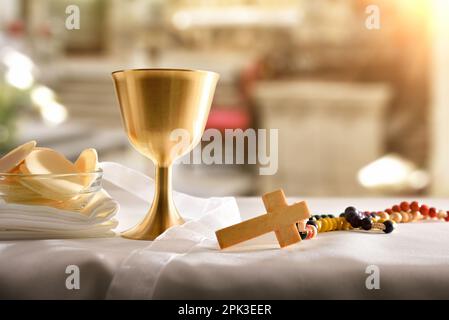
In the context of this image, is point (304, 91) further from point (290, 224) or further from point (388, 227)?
point (290, 224)

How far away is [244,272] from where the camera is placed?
0.53m

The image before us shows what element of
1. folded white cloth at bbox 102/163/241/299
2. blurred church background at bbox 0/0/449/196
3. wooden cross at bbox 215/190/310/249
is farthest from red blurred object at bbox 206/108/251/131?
wooden cross at bbox 215/190/310/249

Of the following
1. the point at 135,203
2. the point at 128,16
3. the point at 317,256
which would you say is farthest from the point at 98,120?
the point at 317,256

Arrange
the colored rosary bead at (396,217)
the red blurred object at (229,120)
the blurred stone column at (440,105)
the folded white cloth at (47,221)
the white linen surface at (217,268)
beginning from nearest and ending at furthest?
the white linen surface at (217,268)
the folded white cloth at (47,221)
the colored rosary bead at (396,217)
the blurred stone column at (440,105)
the red blurred object at (229,120)

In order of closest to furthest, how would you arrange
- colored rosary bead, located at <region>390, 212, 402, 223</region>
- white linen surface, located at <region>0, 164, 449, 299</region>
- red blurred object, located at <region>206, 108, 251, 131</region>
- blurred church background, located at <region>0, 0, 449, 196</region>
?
white linen surface, located at <region>0, 164, 449, 299</region> → colored rosary bead, located at <region>390, 212, 402, 223</region> → blurred church background, located at <region>0, 0, 449, 196</region> → red blurred object, located at <region>206, 108, 251, 131</region>

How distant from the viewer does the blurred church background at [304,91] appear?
509 centimetres

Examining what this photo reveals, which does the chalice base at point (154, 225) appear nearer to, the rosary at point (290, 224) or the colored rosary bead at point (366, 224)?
the rosary at point (290, 224)

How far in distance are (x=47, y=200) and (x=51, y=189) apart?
3 cm

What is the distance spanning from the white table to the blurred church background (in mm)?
3757

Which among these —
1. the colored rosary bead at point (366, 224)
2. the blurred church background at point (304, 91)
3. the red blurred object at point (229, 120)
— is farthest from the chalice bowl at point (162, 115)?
the red blurred object at point (229, 120)

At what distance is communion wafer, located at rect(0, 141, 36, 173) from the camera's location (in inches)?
26.5

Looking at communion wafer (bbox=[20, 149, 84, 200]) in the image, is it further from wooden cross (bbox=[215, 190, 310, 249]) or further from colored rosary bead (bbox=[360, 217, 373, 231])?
colored rosary bead (bbox=[360, 217, 373, 231])

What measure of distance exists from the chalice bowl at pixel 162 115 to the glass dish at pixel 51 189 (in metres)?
0.06

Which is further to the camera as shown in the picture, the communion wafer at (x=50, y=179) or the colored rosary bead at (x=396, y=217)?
the colored rosary bead at (x=396, y=217)
